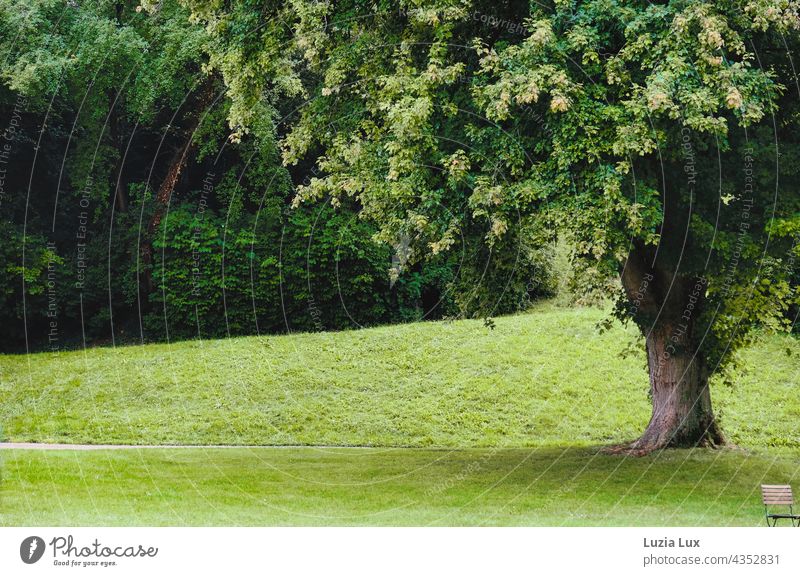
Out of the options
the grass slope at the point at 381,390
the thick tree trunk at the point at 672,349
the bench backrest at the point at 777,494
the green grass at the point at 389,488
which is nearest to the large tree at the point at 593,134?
the thick tree trunk at the point at 672,349

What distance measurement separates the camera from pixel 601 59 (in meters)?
15.0

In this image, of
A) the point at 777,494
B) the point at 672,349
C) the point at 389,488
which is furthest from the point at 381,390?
the point at 777,494

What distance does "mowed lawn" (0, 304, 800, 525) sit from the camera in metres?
15.0

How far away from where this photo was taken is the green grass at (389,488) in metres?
14.4

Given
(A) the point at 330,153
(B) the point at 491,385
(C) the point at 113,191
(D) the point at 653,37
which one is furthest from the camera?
(C) the point at 113,191

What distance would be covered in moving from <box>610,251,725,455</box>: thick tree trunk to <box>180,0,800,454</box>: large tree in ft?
0.09

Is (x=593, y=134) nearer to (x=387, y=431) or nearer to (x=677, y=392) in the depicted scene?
(x=677, y=392)

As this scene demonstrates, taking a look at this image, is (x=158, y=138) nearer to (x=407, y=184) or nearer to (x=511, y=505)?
(x=407, y=184)

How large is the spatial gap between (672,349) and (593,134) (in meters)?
5.21

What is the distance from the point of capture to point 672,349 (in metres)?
17.5

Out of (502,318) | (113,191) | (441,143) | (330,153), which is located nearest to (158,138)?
(113,191)

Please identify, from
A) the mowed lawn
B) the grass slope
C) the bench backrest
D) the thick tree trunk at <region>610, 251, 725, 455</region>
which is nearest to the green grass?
the mowed lawn

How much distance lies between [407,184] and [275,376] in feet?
41.9

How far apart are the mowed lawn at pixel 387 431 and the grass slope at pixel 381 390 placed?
0.20 ft
